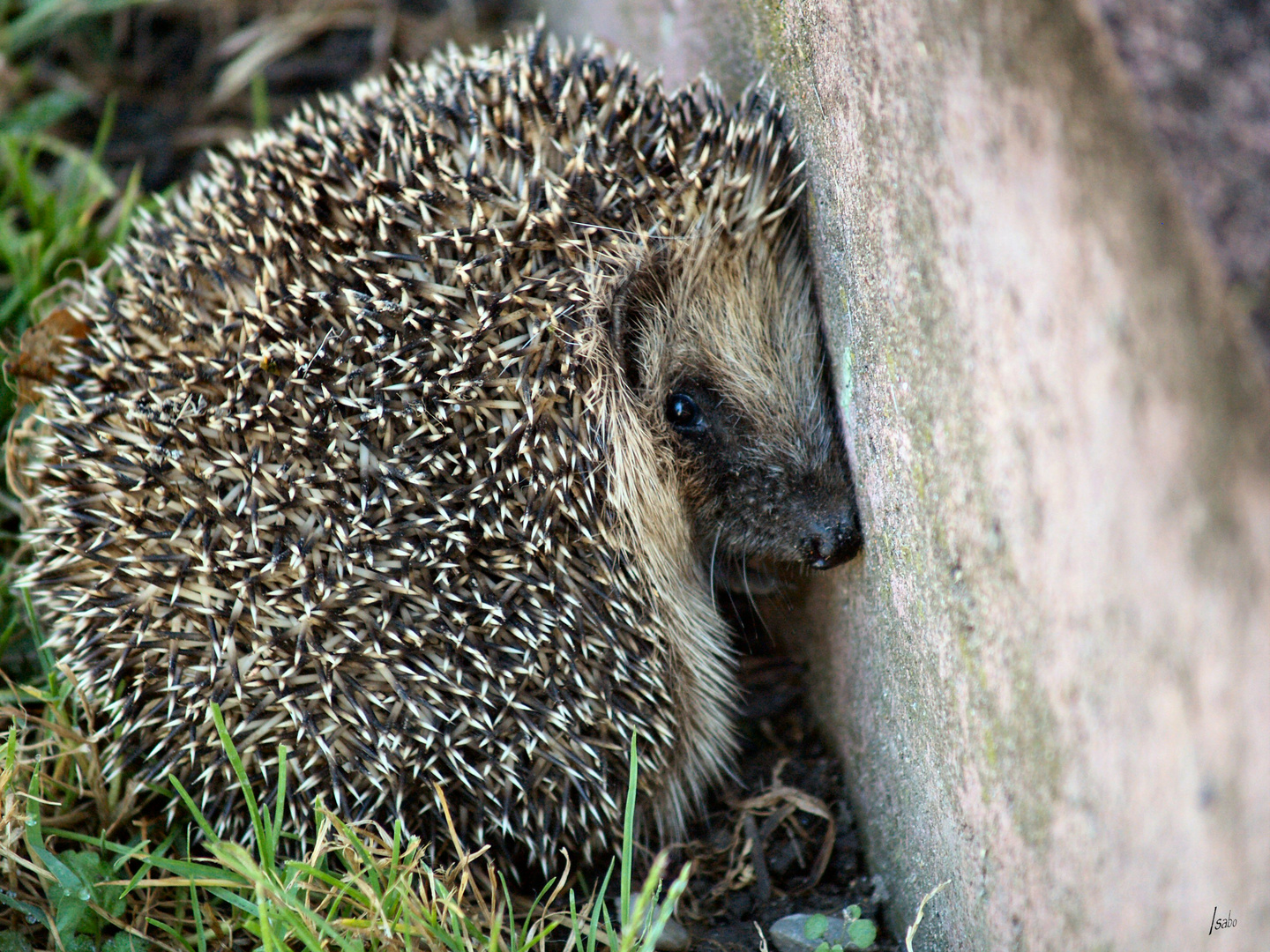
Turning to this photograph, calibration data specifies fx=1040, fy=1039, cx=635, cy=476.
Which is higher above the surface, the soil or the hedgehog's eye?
the hedgehog's eye

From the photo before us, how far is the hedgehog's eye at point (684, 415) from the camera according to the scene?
3.03 meters

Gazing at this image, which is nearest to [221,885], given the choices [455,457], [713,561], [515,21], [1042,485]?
[455,457]

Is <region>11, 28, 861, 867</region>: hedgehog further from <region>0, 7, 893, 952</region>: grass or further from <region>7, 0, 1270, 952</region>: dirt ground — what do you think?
<region>7, 0, 1270, 952</region>: dirt ground

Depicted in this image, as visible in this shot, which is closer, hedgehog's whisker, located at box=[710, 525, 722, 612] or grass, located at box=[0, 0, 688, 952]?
grass, located at box=[0, 0, 688, 952]

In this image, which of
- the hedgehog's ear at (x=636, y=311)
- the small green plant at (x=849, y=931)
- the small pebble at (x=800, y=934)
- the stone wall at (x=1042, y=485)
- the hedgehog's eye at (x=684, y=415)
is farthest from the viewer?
the hedgehog's eye at (x=684, y=415)

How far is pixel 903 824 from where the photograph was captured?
2576mm

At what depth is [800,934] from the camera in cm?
270

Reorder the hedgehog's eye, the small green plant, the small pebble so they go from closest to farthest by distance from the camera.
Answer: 1. the small green plant
2. the small pebble
3. the hedgehog's eye

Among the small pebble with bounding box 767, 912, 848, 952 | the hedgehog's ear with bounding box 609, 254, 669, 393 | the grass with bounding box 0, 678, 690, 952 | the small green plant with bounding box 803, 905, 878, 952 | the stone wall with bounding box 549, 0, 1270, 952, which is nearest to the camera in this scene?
the stone wall with bounding box 549, 0, 1270, 952

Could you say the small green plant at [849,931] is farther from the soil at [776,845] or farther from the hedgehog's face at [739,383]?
the hedgehog's face at [739,383]

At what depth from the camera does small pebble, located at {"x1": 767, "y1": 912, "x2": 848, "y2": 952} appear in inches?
104

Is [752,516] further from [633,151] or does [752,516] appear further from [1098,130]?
[1098,130]

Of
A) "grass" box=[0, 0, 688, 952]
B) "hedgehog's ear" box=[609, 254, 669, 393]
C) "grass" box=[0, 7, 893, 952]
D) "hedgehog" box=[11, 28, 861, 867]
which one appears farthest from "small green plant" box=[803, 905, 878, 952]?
"hedgehog's ear" box=[609, 254, 669, 393]

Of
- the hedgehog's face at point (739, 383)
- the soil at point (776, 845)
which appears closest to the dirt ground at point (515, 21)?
the soil at point (776, 845)
